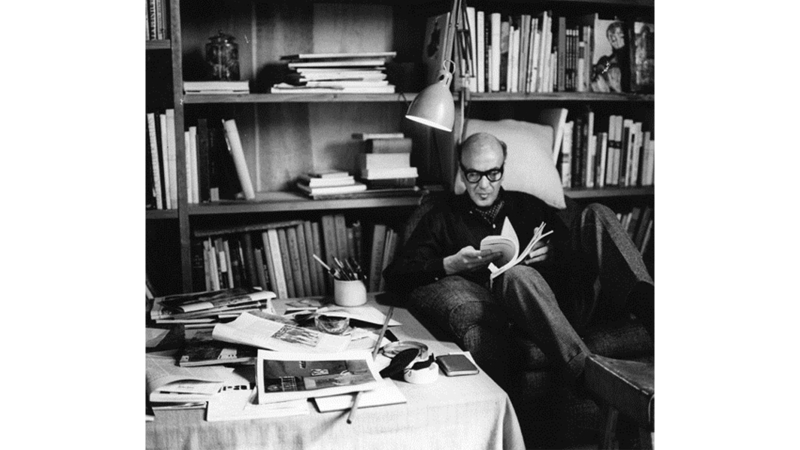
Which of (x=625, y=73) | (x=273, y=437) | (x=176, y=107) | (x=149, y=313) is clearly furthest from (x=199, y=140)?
(x=625, y=73)

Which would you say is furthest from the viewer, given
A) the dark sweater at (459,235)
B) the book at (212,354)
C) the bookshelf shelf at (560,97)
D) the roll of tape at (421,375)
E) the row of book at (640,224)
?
the row of book at (640,224)

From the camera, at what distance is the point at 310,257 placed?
295cm

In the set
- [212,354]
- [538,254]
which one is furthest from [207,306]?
[538,254]

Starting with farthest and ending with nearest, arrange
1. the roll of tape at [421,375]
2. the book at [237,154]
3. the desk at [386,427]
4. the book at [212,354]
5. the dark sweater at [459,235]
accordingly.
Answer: the book at [237,154]
the dark sweater at [459,235]
the book at [212,354]
the roll of tape at [421,375]
the desk at [386,427]

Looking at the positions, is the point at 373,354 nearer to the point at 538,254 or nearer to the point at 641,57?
the point at 538,254

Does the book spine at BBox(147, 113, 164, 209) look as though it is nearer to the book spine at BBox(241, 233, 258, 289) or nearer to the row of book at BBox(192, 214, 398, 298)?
the row of book at BBox(192, 214, 398, 298)

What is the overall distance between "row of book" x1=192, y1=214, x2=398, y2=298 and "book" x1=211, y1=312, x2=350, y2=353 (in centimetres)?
82

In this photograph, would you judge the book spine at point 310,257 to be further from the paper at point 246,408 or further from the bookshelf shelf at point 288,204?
the paper at point 246,408

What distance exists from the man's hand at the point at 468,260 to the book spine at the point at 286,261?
2.30 ft

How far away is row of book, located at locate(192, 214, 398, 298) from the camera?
2822 millimetres

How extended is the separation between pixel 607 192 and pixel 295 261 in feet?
4.69

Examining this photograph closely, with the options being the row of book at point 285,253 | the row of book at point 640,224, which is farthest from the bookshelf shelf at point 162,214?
the row of book at point 640,224

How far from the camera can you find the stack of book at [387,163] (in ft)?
9.61

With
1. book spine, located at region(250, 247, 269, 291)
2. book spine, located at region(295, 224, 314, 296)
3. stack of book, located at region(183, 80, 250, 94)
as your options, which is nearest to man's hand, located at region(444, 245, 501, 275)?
book spine, located at region(295, 224, 314, 296)
